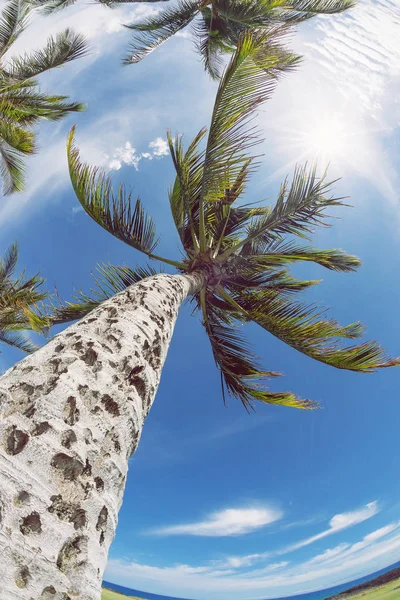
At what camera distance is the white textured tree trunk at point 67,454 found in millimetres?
1168

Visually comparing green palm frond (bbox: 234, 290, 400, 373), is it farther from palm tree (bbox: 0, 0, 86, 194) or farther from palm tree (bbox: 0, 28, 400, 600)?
palm tree (bbox: 0, 0, 86, 194)

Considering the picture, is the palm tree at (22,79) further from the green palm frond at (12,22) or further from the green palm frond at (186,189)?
the green palm frond at (186,189)

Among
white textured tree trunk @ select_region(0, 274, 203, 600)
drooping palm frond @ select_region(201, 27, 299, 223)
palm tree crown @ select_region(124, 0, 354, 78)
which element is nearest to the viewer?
white textured tree trunk @ select_region(0, 274, 203, 600)

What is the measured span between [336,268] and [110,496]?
21.8 ft

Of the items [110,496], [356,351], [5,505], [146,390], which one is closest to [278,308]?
[356,351]

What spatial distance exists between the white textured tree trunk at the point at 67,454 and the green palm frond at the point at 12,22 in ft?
39.1

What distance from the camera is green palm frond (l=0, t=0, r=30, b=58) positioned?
10.1 metres

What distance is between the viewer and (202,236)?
20.0ft

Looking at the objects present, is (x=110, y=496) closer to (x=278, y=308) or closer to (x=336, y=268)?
(x=278, y=308)

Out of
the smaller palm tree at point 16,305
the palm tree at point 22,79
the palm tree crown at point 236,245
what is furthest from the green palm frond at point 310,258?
the palm tree at point 22,79

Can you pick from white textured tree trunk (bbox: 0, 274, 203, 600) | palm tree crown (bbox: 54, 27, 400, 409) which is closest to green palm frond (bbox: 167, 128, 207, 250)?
palm tree crown (bbox: 54, 27, 400, 409)

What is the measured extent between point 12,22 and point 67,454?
13246 mm

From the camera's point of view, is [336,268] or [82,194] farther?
[336,268]

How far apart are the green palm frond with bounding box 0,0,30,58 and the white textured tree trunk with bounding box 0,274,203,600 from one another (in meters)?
11.9
